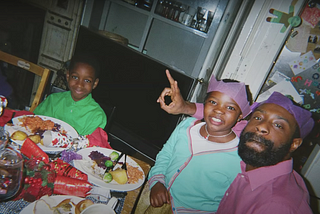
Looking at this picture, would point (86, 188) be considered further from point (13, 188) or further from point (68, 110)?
point (68, 110)

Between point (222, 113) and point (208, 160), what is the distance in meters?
0.35

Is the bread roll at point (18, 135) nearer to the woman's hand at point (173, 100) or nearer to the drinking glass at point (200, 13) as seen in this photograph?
the woman's hand at point (173, 100)

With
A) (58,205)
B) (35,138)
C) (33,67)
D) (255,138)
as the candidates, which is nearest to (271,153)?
(255,138)

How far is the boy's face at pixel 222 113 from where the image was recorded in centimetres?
124

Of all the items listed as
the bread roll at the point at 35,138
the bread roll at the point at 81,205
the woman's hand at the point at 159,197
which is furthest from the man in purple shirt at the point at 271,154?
the bread roll at the point at 35,138

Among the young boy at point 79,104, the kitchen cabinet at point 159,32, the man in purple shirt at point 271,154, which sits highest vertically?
the kitchen cabinet at point 159,32

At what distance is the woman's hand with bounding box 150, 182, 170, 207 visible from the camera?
1.30 m

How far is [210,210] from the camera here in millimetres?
1281

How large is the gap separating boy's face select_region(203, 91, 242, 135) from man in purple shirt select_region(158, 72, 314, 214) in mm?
139

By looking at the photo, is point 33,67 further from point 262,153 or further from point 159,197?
point 262,153

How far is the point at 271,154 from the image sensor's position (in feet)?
3.43

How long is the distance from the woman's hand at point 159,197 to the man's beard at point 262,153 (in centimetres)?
61

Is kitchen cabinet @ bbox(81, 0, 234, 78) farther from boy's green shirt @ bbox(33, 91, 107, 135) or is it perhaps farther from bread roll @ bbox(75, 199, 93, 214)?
bread roll @ bbox(75, 199, 93, 214)

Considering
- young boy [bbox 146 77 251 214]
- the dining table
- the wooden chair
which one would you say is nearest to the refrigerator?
young boy [bbox 146 77 251 214]
